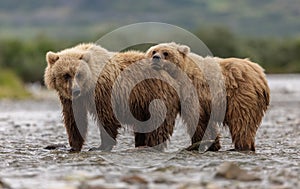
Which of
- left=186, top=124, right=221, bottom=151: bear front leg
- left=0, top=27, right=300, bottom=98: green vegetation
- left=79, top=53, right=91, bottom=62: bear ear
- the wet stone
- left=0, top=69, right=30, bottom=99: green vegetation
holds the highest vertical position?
left=0, top=27, right=300, bottom=98: green vegetation

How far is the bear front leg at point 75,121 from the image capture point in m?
10.4

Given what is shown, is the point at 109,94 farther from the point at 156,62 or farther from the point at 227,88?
the point at 227,88

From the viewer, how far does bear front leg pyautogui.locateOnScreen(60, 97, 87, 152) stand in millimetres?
10438

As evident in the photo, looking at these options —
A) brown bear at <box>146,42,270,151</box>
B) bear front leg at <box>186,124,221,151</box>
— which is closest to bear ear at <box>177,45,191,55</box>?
brown bear at <box>146,42,270,151</box>

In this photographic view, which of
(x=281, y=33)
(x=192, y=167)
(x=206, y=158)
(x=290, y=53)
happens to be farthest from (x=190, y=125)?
(x=281, y=33)

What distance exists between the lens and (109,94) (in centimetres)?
1038

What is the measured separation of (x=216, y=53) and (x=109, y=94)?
51.6 metres

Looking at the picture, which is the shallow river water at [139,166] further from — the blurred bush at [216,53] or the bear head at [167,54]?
the blurred bush at [216,53]

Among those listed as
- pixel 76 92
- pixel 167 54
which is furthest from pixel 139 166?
A: pixel 167 54

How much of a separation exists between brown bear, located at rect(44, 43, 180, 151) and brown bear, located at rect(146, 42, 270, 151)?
0.95 ft

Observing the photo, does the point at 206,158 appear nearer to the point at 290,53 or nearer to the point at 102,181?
the point at 102,181

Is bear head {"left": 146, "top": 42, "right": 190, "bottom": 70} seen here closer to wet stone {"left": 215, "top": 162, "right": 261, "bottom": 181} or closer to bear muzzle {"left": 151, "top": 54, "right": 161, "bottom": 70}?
bear muzzle {"left": 151, "top": 54, "right": 161, "bottom": 70}

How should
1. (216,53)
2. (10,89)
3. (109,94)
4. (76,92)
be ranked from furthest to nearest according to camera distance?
(216,53) < (10,89) < (109,94) < (76,92)

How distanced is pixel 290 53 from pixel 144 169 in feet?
246
